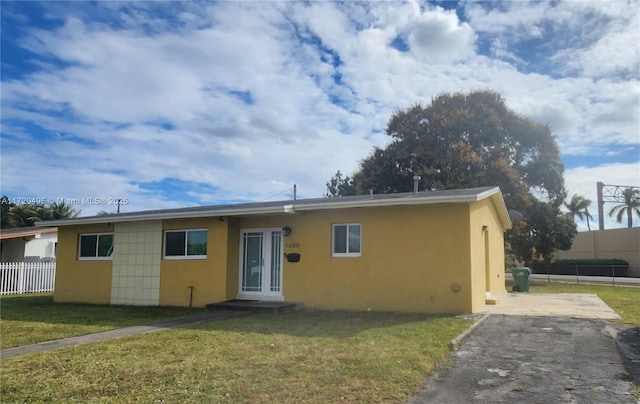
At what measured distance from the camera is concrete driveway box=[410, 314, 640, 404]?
529 centimetres

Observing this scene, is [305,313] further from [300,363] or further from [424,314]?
[300,363]

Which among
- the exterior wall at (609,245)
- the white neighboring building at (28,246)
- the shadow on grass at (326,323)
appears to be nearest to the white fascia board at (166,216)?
the shadow on grass at (326,323)

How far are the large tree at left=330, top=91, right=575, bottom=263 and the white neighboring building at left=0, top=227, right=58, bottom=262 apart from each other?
699 inches

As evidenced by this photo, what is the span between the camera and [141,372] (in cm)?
630

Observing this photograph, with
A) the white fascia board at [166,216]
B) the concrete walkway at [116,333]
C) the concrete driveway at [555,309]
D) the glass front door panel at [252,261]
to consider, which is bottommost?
the concrete walkway at [116,333]

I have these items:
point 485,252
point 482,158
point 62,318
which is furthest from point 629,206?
point 62,318

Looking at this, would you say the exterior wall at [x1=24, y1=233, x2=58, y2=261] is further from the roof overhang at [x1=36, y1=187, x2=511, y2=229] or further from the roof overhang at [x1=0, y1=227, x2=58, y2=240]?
the roof overhang at [x1=36, y1=187, x2=511, y2=229]

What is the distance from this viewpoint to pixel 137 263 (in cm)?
1534

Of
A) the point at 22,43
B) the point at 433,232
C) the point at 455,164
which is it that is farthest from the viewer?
the point at 455,164

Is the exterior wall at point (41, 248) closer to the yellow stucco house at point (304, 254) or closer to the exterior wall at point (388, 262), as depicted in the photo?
the yellow stucco house at point (304, 254)

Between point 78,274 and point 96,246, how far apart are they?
1176mm

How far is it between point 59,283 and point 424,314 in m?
12.9

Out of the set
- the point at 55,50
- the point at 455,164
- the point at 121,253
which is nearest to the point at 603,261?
the point at 455,164

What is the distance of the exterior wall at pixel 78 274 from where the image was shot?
16.0 metres
